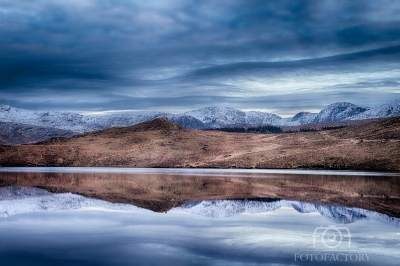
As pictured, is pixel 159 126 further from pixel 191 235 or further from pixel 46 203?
pixel 191 235

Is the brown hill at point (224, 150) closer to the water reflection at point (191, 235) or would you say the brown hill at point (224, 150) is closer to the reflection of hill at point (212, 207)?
the reflection of hill at point (212, 207)

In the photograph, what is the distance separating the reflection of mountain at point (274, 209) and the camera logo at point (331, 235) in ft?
7.36

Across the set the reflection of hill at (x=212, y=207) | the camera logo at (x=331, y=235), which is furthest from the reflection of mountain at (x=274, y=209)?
the camera logo at (x=331, y=235)

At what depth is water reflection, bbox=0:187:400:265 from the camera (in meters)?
16.1

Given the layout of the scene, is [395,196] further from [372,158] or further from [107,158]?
[107,158]

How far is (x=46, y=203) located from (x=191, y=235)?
52.0 feet

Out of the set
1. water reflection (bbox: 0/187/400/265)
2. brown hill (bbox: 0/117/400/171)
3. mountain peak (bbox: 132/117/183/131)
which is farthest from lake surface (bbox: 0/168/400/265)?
mountain peak (bbox: 132/117/183/131)

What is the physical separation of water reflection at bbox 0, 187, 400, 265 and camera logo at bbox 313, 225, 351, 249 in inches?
6.9

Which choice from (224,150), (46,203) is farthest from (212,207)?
A: (224,150)

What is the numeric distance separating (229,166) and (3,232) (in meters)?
91.4

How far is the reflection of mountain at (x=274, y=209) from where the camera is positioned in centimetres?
2527

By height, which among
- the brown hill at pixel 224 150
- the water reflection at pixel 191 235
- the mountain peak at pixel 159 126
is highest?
the mountain peak at pixel 159 126

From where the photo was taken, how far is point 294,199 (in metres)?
35.5

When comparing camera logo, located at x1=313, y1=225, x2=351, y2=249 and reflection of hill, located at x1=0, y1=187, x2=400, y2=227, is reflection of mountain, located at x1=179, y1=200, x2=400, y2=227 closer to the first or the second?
reflection of hill, located at x1=0, y1=187, x2=400, y2=227
